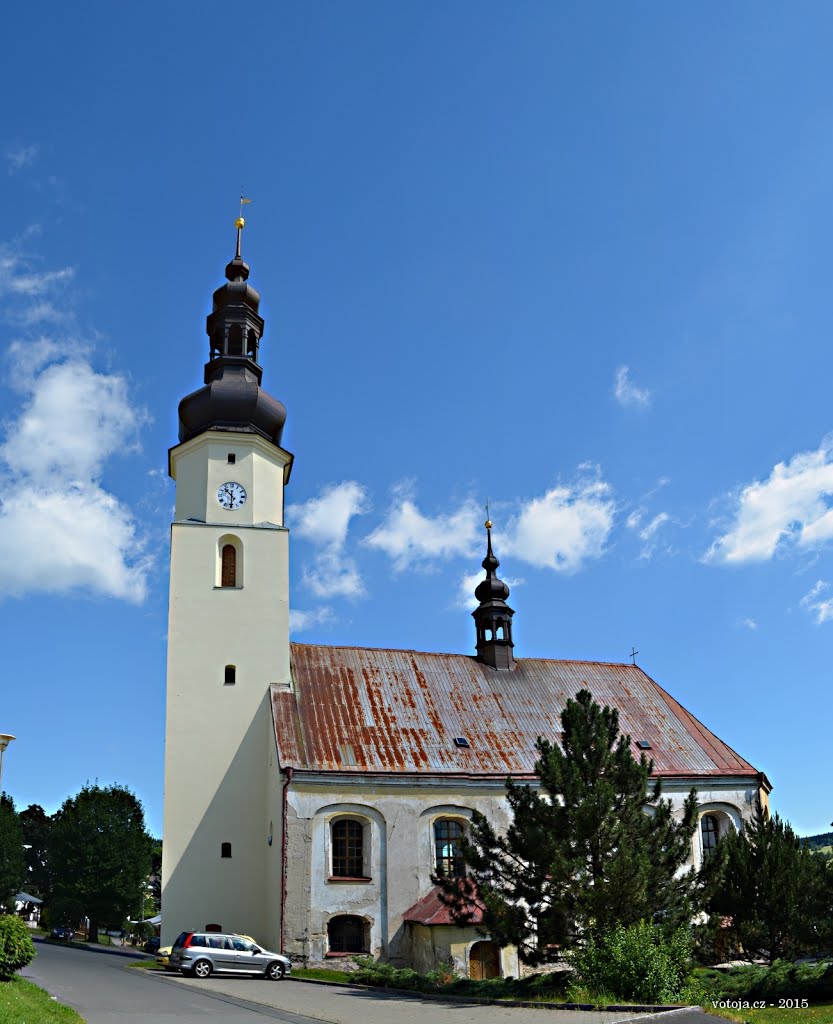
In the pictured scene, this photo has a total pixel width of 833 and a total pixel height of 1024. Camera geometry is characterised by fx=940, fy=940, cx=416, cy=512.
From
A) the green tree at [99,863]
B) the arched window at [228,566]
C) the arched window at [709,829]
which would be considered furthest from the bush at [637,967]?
the green tree at [99,863]

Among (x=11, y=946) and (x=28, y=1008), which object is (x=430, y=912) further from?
(x=28, y=1008)

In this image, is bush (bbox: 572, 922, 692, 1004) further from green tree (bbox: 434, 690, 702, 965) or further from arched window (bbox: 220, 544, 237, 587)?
arched window (bbox: 220, 544, 237, 587)

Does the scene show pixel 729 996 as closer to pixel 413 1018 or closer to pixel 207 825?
pixel 413 1018

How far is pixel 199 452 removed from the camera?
1342 inches

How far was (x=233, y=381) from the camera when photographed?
3478 cm

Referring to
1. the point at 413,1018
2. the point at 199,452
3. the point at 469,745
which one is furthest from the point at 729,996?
the point at 199,452

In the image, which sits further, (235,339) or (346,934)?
(235,339)

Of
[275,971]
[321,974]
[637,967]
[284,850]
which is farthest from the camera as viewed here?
[284,850]

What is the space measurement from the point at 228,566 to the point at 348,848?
10.6 metres

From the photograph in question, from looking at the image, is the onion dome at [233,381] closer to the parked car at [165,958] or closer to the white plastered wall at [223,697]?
the white plastered wall at [223,697]

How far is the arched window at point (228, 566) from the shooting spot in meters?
33.1

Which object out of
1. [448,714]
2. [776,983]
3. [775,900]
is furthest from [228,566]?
[776,983]

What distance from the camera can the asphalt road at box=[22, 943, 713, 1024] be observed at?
14.3 metres

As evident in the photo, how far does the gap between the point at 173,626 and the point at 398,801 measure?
380 inches
